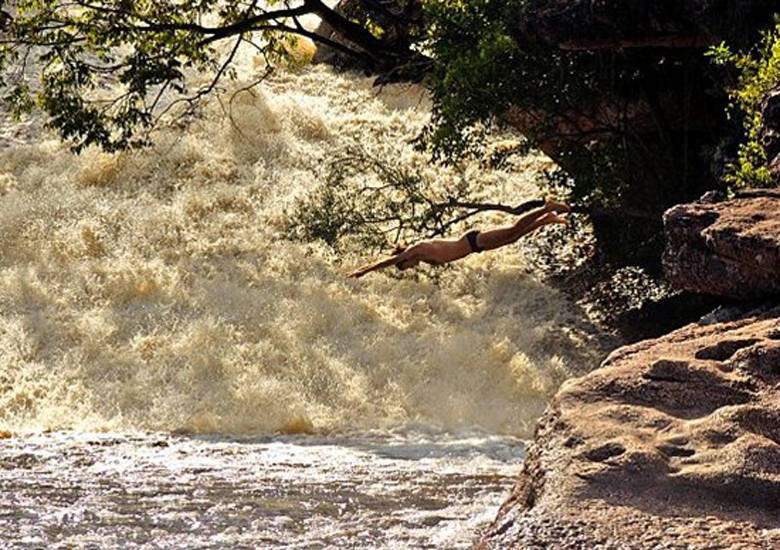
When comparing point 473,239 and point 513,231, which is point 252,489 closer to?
point 473,239

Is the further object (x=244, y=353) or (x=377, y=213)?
(x=377, y=213)

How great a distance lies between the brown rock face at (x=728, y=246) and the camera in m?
7.82

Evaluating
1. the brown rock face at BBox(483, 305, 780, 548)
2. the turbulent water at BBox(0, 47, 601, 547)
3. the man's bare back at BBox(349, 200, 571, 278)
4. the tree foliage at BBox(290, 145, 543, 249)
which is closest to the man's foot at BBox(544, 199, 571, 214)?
the man's bare back at BBox(349, 200, 571, 278)

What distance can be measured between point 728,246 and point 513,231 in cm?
411

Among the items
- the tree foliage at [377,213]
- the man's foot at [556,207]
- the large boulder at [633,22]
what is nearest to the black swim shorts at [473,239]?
the man's foot at [556,207]

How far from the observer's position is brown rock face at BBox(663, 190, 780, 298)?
7816mm

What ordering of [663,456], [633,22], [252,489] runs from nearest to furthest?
1. [663,456]
2. [252,489]
3. [633,22]

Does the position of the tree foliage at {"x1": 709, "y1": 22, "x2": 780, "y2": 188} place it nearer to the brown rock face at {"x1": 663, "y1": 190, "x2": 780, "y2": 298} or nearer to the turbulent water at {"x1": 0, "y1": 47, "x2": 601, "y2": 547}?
the brown rock face at {"x1": 663, "y1": 190, "x2": 780, "y2": 298}

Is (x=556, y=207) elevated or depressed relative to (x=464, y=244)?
elevated

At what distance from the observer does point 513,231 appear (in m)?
12.0

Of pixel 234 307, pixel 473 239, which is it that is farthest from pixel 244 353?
pixel 473 239

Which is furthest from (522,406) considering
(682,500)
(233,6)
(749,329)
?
(682,500)

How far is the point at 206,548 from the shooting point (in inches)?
364

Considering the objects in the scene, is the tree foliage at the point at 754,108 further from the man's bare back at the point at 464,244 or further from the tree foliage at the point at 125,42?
the tree foliage at the point at 125,42
